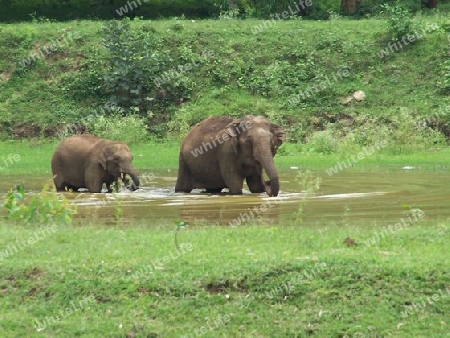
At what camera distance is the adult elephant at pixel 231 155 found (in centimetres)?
1945

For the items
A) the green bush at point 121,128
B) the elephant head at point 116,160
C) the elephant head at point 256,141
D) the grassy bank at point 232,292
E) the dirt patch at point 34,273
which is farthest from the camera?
the green bush at point 121,128

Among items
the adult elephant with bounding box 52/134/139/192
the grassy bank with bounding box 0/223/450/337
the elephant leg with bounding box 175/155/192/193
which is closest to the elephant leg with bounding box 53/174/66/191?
the adult elephant with bounding box 52/134/139/192

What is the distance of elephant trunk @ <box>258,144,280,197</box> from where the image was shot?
61.6 ft

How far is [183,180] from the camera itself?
71.6 ft

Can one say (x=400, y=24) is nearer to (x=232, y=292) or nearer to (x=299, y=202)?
(x=299, y=202)

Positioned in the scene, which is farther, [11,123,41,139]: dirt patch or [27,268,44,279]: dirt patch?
[11,123,41,139]: dirt patch

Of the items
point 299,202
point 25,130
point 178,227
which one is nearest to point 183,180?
point 299,202

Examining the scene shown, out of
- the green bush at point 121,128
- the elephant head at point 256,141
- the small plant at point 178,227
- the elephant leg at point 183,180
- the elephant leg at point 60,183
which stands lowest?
the green bush at point 121,128

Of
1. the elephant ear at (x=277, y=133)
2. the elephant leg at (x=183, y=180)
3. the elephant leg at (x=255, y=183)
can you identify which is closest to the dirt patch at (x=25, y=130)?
the elephant leg at (x=183, y=180)

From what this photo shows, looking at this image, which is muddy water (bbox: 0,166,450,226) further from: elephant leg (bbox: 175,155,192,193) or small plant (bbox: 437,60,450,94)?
small plant (bbox: 437,60,450,94)

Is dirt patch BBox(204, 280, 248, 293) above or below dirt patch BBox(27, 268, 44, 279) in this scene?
below

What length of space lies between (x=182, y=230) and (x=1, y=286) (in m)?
3.18

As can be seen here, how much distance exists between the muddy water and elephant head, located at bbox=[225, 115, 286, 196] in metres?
0.55

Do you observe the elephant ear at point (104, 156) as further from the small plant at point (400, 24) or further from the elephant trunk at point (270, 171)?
the small plant at point (400, 24)
